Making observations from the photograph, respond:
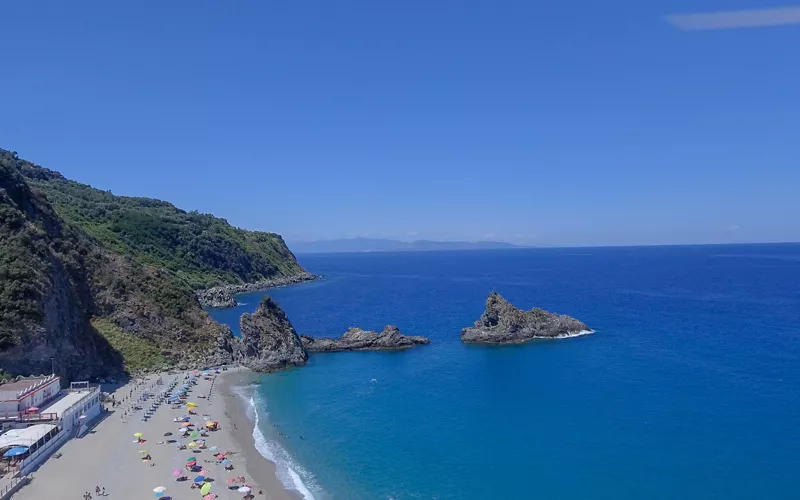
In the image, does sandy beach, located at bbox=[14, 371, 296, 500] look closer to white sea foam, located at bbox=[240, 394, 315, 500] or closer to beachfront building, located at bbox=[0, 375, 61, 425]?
white sea foam, located at bbox=[240, 394, 315, 500]

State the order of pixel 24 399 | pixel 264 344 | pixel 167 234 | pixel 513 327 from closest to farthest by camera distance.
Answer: pixel 24 399 → pixel 264 344 → pixel 513 327 → pixel 167 234

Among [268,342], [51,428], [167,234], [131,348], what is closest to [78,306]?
[131,348]

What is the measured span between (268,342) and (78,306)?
73.6 ft

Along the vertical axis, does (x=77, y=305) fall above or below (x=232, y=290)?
above

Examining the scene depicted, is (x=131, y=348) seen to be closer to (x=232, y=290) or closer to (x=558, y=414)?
(x=558, y=414)

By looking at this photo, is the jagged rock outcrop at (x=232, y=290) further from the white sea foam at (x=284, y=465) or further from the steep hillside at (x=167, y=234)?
the white sea foam at (x=284, y=465)

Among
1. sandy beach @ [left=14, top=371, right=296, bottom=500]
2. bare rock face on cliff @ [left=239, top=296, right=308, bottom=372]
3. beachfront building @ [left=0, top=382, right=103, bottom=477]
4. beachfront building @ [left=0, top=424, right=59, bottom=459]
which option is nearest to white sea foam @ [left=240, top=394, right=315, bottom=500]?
sandy beach @ [left=14, top=371, right=296, bottom=500]

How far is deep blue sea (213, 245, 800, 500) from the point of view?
35.3 meters

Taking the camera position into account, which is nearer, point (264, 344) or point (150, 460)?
point (150, 460)

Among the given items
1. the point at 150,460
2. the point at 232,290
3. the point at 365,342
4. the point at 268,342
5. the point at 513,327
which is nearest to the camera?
the point at 150,460

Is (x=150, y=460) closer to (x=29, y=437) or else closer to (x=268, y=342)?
(x=29, y=437)

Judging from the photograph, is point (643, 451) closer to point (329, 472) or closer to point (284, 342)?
point (329, 472)

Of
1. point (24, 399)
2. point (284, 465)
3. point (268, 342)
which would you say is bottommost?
point (284, 465)

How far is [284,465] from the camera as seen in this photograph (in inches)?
1529
